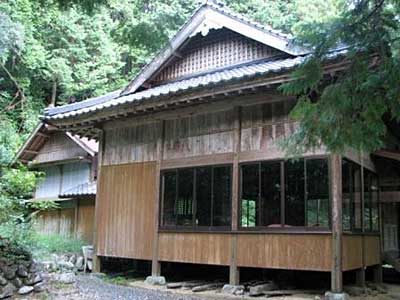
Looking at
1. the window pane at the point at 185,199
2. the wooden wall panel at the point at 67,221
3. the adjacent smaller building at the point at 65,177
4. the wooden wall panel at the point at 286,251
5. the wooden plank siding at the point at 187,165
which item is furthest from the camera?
the wooden wall panel at the point at 67,221

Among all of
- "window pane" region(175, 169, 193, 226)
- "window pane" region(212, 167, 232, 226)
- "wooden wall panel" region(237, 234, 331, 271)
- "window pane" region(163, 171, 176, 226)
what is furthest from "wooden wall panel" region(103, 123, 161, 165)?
"wooden wall panel" region(237, 234, 331, 271)

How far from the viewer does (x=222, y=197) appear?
9930 mm

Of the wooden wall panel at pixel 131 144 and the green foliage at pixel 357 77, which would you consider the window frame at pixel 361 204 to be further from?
the wooden wall panel at pixel 131 144

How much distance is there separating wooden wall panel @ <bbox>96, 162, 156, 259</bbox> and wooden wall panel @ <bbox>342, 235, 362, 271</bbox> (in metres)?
4.45

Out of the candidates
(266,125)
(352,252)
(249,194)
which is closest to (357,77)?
(266,125)

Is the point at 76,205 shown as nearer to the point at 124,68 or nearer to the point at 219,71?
the point at 219,71

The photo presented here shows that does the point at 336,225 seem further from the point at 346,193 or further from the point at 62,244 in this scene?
the point at 62,244

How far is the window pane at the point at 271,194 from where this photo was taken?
9102 millimetres

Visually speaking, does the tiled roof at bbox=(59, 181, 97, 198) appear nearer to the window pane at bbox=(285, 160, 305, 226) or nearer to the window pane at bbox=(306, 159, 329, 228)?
the window pane at bbox=(285, 160, 305, 226)

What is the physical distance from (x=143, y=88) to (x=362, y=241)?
697cm

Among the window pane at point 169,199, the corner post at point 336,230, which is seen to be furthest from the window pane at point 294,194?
the window pane at point 169,199

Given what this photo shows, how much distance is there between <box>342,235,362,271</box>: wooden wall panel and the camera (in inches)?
344

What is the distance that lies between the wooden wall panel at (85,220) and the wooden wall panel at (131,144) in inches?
156

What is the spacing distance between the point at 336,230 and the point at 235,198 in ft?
7.27
